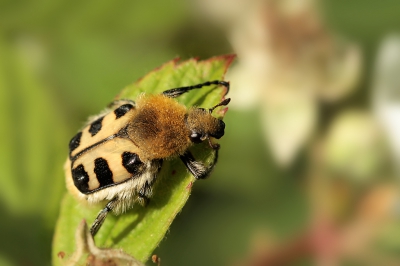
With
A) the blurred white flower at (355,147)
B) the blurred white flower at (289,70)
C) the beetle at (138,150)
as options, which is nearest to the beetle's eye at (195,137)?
the beetle at (138,150)

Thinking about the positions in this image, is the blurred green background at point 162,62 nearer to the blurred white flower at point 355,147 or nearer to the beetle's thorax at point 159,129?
the blurred white flower at point 355,147

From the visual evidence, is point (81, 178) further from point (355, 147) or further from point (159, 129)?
point (355, 147)

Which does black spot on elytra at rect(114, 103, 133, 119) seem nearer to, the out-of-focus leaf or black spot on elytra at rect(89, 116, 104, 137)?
black spot on elytra at rect(89, 116, 104, 137)

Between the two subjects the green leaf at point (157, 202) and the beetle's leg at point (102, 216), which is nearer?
the green leaf at point (157, 202)

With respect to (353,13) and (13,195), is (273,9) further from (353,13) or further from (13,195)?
(13,195)

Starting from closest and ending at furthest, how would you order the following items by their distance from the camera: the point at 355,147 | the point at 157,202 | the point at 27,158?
the point at 157,202 → the point at 27,158 → the point at 355,147

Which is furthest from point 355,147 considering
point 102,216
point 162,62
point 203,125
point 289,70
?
point 102,216

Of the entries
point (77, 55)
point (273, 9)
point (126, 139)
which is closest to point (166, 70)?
point (126, 139)
